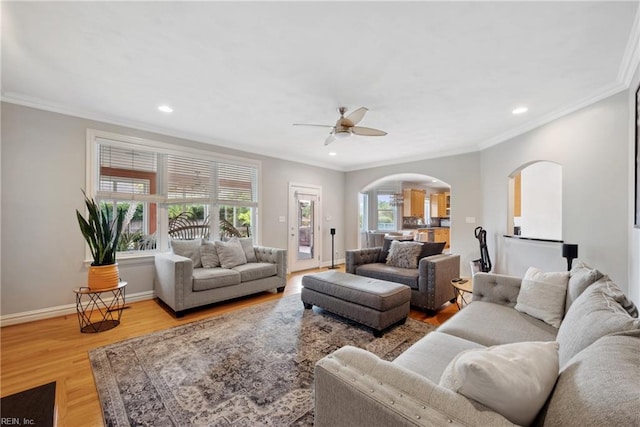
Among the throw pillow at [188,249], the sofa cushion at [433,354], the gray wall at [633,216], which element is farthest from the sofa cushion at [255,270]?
the gray wall at [633,216]

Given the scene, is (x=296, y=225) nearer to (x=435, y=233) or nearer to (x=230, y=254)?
(x=230, y=254)

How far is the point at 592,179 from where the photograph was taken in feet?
9.71

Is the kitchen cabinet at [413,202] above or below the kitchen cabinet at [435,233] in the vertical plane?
above

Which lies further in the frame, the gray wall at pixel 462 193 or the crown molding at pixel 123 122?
the gray wall at pixel 462 193

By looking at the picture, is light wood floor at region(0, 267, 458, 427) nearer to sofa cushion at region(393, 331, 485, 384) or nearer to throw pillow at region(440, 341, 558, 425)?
sofa cushion at region(393, 331, 485, 384)

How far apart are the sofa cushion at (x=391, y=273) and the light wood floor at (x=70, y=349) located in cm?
41

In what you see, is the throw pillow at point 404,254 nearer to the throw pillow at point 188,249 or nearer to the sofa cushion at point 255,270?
the sofa cushion at point 255,270

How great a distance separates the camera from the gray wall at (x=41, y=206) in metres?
2.99

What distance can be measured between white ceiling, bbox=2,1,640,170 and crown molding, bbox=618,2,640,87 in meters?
0.01

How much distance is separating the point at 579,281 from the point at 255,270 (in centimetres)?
348

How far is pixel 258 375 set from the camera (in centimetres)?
205

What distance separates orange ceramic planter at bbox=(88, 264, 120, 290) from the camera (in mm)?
2895

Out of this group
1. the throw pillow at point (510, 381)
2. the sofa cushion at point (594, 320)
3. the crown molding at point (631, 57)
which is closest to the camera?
the throw pillow at point (510, 381)

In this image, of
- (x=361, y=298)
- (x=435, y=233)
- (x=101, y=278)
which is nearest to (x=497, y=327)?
(x=361, y=298)
